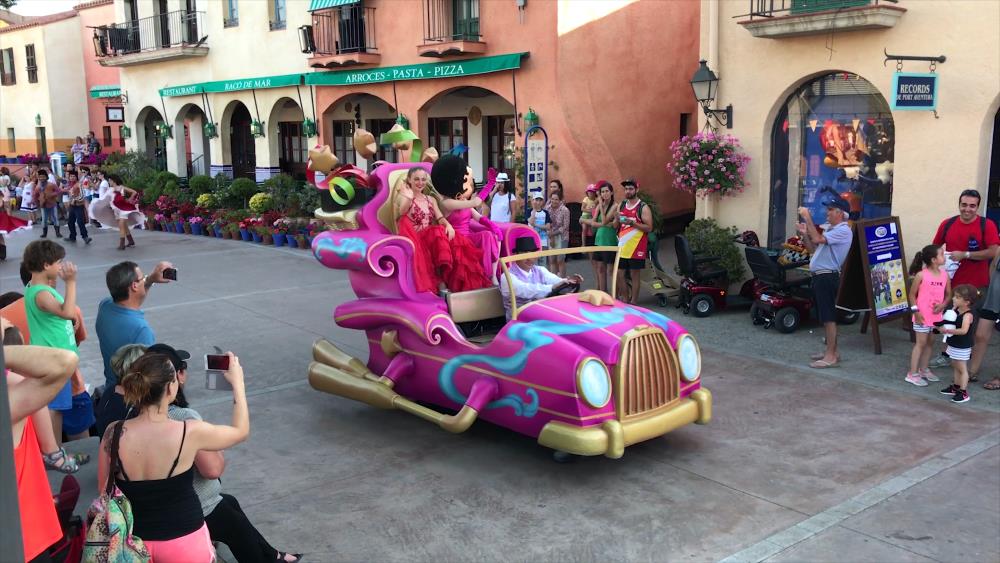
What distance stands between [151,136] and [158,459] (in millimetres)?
28609

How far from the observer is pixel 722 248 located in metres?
11.1

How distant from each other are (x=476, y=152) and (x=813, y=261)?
1097 cm

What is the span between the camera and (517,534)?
5.09 meters

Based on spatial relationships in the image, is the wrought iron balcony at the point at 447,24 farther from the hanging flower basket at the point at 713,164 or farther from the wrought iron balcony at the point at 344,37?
the hanging flower basket at the point at 713,164

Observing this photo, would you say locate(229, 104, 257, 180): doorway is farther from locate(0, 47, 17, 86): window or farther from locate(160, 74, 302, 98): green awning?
locate(0, 47, 17, 86): window

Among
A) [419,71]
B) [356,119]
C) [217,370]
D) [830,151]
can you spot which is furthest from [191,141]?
[217,370]

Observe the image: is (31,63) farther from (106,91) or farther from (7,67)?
(106,91)

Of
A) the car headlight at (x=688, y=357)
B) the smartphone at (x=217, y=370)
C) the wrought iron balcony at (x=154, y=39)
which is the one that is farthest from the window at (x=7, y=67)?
the smartphone at (x=217, y=370)

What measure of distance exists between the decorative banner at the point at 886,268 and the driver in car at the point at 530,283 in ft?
12.0

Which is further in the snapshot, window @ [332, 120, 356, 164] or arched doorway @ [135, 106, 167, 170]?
arched doorway @ [135, 106, 167, 170]

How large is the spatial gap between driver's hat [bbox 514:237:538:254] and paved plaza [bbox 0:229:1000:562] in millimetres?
1582

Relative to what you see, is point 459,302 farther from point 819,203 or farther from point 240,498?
point 819,203

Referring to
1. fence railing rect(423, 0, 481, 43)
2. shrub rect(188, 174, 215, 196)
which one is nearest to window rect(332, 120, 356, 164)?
shrub rect(188, 174, 215, 196)

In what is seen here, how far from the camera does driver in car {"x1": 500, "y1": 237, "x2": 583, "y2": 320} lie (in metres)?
6.64
